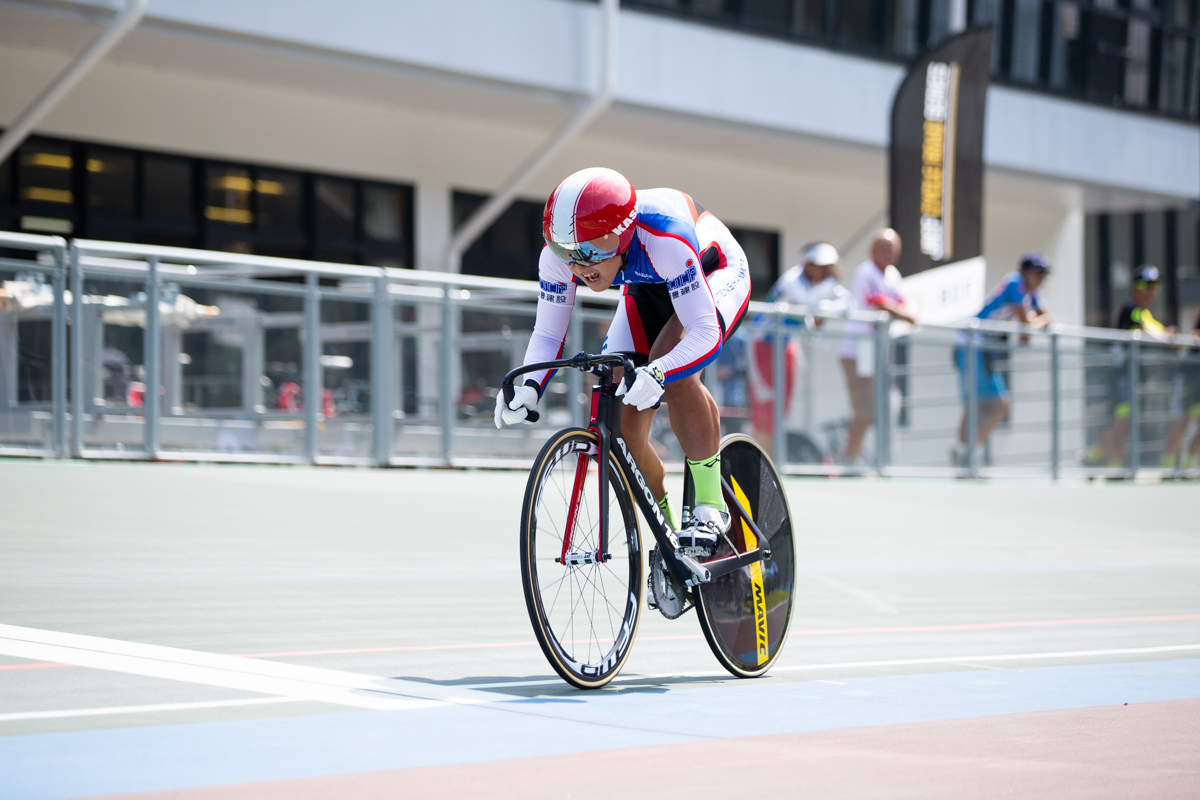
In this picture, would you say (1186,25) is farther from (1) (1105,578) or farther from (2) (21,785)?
(2) (21,785)

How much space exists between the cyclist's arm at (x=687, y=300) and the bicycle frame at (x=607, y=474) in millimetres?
199

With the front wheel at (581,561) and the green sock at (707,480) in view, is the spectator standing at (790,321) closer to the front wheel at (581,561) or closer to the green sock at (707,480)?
the green sock at (707,480)

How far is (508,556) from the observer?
8547 mm

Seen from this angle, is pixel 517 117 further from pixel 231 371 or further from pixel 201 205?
pixel 231 371

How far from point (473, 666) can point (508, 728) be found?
1.20m

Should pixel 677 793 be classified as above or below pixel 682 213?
below

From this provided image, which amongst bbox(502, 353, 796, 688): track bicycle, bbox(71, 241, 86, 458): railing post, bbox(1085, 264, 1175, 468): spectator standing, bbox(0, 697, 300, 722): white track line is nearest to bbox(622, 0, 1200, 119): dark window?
bbox(1085, 264, 1175, 468): spectator standing

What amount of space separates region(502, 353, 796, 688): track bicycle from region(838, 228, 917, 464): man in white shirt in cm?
834

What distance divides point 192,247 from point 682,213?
43.4 feet

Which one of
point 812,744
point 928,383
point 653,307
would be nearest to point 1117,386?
point 928,383

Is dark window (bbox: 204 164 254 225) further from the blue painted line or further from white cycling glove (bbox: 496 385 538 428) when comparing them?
the blue painted line

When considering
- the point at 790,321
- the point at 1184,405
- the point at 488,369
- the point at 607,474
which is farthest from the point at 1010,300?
the point at 607,474

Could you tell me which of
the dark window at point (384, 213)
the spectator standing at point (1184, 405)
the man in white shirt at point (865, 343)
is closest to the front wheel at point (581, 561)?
the man in white shirt at point (865, 343)

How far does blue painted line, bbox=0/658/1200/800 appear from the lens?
11.0 feet
